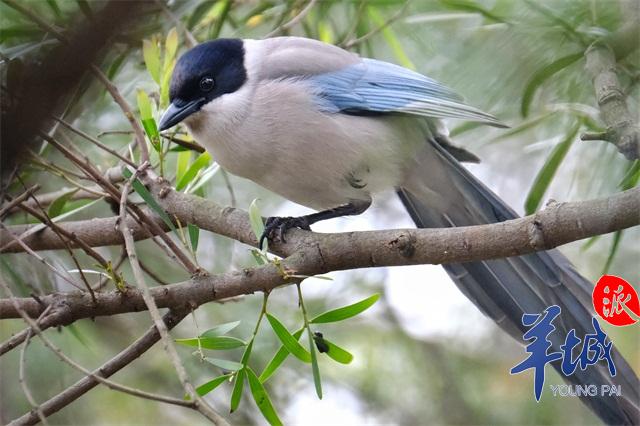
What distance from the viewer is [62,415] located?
2.57 meters

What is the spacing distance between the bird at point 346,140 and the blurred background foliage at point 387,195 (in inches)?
2.9

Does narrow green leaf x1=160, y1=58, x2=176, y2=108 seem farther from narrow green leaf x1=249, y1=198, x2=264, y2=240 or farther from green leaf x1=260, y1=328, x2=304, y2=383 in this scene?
green leaf x1=260, y1=328, x2=304, y2=383

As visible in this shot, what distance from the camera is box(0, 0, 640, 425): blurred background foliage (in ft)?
5.92

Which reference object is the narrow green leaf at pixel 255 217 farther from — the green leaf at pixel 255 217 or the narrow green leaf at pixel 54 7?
the narrow green leaf at pixel 54 7

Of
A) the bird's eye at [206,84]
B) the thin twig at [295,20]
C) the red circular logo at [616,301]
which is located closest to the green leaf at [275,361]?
the red circular logo at [616,301]

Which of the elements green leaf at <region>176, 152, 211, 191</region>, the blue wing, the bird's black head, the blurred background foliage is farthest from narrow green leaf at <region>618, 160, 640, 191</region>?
the bird's black head

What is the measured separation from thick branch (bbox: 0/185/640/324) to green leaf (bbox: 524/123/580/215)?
0.49 metres

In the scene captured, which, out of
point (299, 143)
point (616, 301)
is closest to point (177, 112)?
point (299, 143)

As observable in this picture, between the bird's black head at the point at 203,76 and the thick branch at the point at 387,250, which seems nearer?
the thick branch at the point at 387,250

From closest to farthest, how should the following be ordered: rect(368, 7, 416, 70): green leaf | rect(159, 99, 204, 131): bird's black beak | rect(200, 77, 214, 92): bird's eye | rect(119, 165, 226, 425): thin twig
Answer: rect(119, 165, 226, 425): thin twig < rect(159, 99, 204, 131): bird's black beak < rect(200, 77, 214, 92): bird's eye < rect(368, 7, 416, 70): green leaf

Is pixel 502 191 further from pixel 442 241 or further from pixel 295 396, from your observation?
pixel 442 241

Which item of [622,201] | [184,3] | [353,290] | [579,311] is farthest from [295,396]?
[622,201]

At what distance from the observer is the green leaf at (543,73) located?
1773mm

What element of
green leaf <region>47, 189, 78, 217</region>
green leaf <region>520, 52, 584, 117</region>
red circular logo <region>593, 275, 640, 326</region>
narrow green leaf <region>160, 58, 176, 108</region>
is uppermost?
green leaf <region>520, 52, 584, 117</region>
